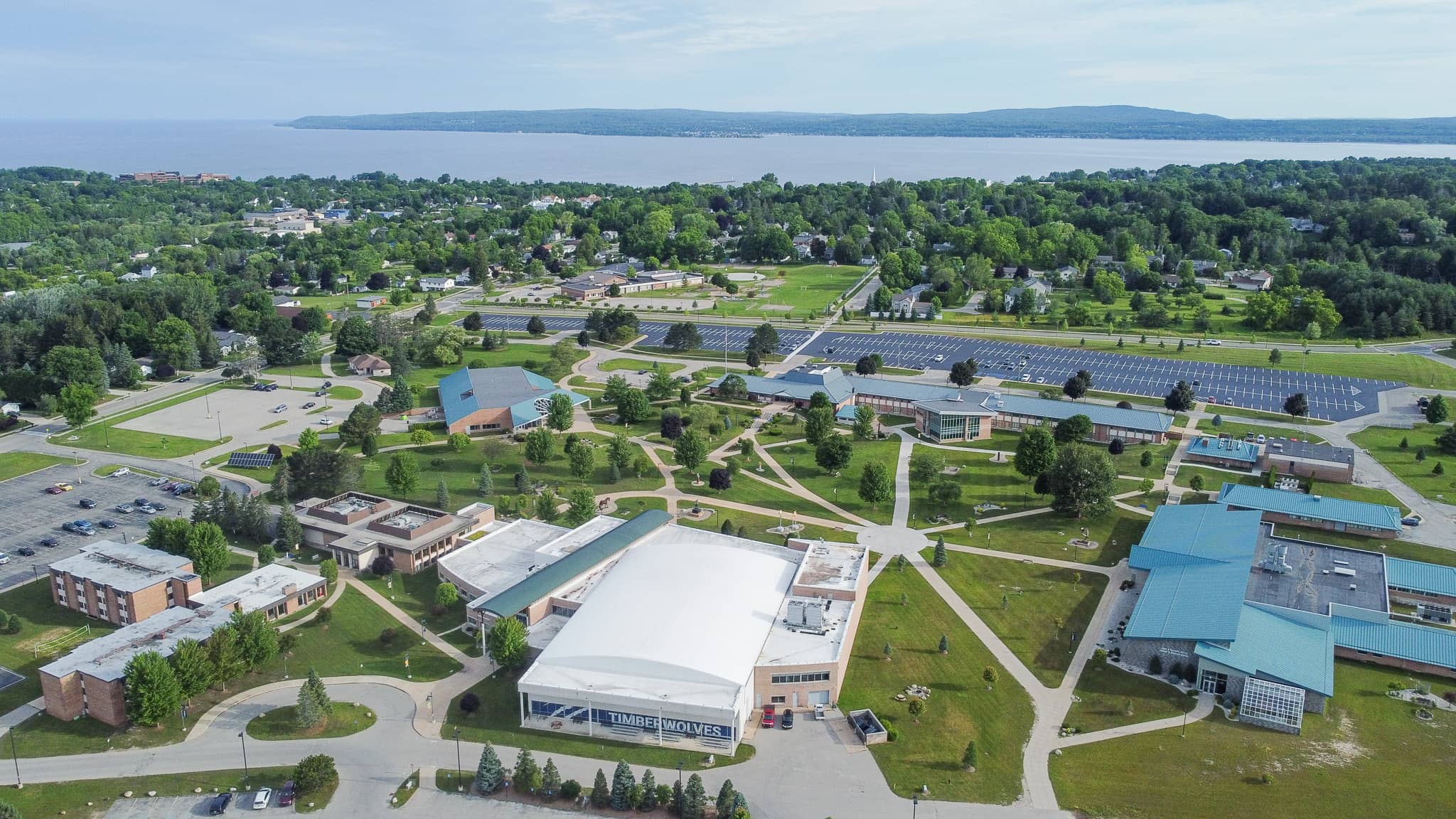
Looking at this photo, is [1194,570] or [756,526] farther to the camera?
[756,526]

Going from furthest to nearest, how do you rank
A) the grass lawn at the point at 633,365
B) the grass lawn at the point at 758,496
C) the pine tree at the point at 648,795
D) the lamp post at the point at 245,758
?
1. the grass lawn at the point at 633,365
2. the grass lawn at the point at 758,496
3. the lamp post at the point at 245,758
4. the pine tree at the point at 648,795

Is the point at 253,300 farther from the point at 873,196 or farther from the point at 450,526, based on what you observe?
the point at 873,196

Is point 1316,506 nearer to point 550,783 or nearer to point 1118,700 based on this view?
point 1118,700

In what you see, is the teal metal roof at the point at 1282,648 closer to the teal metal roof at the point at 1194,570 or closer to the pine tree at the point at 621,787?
the teal metal roof at the point at 1194,570

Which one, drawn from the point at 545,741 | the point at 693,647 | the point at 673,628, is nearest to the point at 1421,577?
the point at 693,647

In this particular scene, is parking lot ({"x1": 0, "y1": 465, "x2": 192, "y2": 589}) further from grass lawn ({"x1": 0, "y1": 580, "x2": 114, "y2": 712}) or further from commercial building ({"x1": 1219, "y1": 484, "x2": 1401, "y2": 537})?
commercial building ({"x1": 1219, "y1": 484, "x2": 1401, "y2": 537})

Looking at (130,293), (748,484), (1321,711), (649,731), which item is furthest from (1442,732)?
(130,293)

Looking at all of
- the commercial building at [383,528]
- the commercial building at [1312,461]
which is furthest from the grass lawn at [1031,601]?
the commercial building at [383,528]

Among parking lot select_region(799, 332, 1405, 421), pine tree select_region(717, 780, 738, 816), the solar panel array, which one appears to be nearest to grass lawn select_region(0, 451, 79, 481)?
the solar panel array
